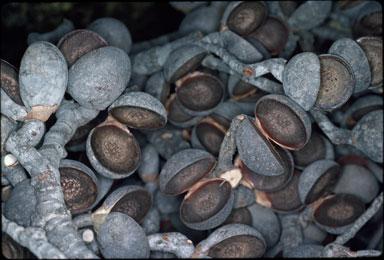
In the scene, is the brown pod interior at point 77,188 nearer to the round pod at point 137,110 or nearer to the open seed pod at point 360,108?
the round pod at point 137,110

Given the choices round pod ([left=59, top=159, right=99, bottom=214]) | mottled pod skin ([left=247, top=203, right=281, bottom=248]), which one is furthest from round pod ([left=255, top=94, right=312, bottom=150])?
round pod ([left=59, top=159, right=99, bottom=214])

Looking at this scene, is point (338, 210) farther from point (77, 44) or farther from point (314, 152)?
point (77, 44)

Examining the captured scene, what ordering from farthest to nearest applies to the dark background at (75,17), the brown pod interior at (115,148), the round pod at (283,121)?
the dark background at (75,17)
the brown pod interior at (115,148)
the round pod at (283,121)

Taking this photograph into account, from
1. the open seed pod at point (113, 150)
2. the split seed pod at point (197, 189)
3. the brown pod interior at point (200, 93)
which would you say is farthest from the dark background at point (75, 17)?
the split seed pod at point (197, 189)

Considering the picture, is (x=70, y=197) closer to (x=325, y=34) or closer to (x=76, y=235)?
(x=76, y=235)

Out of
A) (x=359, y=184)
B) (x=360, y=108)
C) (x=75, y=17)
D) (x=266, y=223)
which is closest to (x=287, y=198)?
(x=266, y=223)

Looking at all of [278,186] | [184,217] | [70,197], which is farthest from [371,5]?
[70,197]
